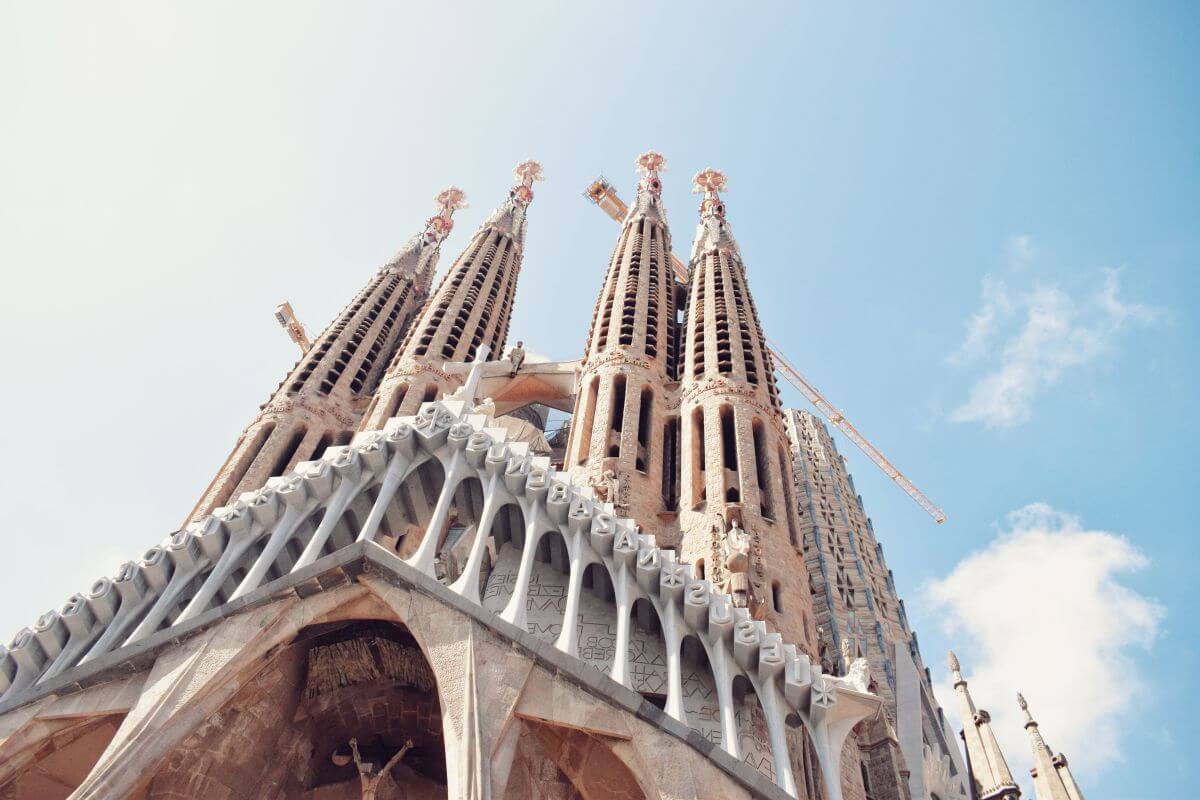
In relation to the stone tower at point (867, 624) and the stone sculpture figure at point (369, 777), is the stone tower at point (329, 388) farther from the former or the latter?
the stone tower at point (867, 624)

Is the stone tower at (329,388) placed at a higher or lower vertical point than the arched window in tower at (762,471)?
higher

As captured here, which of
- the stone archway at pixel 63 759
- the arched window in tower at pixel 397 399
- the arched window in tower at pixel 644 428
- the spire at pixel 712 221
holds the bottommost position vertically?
the stone archway at pixel 63 759

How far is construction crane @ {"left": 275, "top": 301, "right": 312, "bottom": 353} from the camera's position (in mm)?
42875

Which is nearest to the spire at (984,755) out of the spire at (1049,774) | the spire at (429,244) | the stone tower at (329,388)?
the spire at (1049,774)

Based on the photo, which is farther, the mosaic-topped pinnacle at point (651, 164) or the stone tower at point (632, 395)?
the mosaic-topped pinnacle at point (651, 164)

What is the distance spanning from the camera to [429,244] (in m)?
38.9

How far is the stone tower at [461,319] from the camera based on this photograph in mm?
25656

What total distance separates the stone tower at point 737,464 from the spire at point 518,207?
11726 millimetres

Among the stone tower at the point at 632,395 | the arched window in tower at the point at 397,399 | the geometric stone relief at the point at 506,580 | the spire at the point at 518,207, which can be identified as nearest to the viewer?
the geometric stone relief at the point at 506,580

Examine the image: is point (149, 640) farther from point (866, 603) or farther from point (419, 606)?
point (866, 603)

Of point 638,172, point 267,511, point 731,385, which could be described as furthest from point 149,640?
point 638,172

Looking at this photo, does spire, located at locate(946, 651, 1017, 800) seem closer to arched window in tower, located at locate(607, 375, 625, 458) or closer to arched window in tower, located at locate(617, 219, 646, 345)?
arched window in tower, located at locate(607, 375, 625, 458)

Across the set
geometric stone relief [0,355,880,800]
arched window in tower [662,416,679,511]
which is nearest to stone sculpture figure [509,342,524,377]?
arched window in tower [662,416,679,511]

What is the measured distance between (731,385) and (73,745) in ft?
47.0
